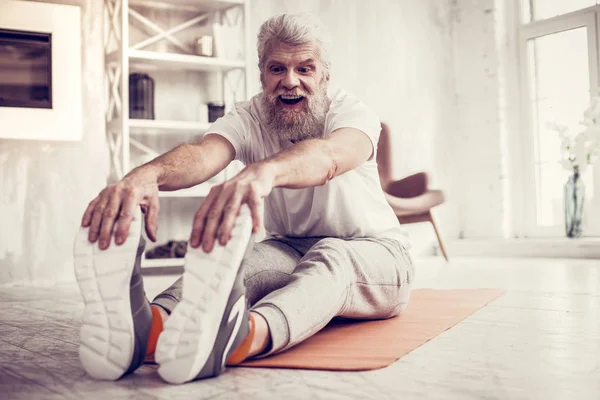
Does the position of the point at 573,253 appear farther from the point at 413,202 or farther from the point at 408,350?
the point at 408,350

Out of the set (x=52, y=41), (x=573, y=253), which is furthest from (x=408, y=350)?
(x=573, y=253)

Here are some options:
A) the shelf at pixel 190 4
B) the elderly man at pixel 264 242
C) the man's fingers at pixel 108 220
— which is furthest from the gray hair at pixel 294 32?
the shelf at pixel 190 4

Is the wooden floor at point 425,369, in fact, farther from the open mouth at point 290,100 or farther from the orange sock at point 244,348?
the open mouth at point 290,100

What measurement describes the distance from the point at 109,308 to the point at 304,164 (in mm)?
486

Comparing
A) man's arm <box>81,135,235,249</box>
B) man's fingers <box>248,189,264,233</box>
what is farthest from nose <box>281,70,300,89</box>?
man's fingers <box>248,189,264,233</box>

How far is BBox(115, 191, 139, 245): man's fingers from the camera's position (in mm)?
1106

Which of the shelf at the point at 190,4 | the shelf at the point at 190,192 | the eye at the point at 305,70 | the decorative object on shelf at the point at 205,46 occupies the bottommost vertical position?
the shelf at the point at 190,192

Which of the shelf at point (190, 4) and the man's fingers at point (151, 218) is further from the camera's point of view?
the shelf at point (190, 4)

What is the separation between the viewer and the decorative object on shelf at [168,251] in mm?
3535

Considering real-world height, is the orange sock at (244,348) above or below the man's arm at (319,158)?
below

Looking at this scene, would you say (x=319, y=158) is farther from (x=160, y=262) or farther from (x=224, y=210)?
(x=160, y=262)

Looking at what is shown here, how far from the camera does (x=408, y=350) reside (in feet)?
4.47

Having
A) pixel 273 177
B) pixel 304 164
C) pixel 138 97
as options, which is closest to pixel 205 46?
pixel 138 97

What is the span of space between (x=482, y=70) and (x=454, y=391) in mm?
4335
